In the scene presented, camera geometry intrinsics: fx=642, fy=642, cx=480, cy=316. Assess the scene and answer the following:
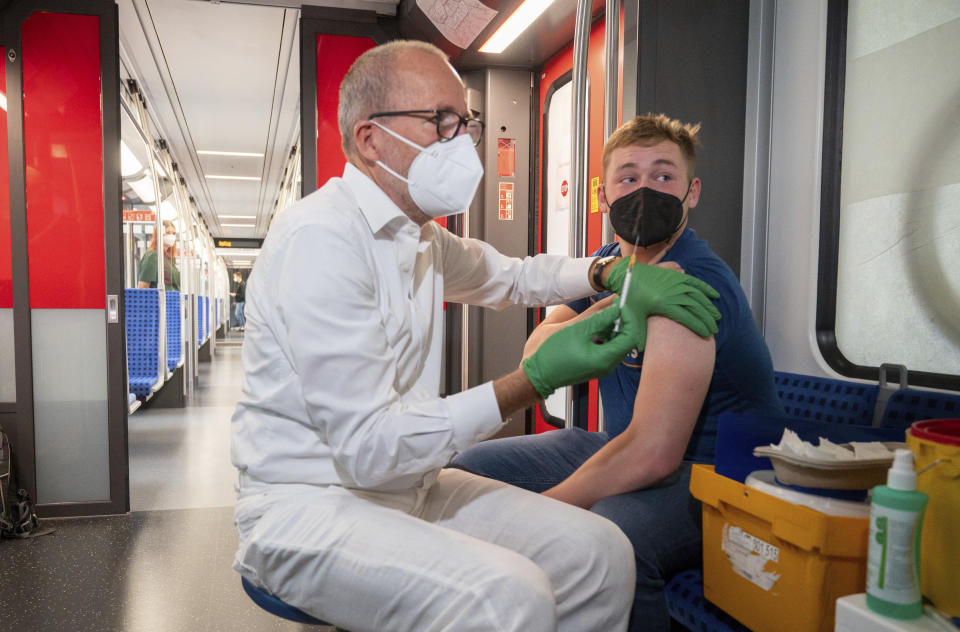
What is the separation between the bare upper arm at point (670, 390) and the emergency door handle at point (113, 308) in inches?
128

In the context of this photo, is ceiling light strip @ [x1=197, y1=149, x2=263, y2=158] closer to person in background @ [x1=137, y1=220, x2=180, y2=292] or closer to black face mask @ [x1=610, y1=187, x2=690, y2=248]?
person in background @ [x1=137, y1=220, x2=180, y2=292]

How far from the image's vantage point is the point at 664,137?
70.3 inches

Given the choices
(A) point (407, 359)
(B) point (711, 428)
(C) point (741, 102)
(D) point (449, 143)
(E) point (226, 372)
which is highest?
(C) point (741, 102)

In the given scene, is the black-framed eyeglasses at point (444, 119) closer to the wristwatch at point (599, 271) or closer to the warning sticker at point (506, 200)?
the wristwatch at point (599, 271)

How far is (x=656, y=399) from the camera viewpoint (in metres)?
1.50

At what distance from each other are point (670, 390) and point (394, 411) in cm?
65

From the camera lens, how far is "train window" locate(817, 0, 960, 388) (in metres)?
1.63

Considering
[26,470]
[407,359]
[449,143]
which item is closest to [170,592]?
[26,470]

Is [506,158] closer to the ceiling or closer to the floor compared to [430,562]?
closer to the ceiling

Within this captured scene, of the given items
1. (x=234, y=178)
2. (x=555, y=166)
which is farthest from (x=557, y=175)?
(x=234, y=178)

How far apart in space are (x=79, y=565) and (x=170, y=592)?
623 mm

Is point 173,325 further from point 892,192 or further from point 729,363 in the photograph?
point 892,192

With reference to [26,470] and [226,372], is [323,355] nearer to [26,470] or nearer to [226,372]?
[26,470]

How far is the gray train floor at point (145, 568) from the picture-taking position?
2480mm
